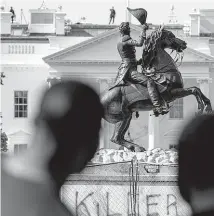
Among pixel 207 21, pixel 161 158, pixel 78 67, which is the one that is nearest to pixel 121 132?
pixel 161 158

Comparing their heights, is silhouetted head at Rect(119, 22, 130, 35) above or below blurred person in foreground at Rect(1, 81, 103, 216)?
above

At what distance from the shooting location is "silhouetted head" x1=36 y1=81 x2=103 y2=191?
35.1 feet

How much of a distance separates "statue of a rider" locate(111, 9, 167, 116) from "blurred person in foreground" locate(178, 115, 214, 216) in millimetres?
3747

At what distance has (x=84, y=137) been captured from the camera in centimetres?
1102

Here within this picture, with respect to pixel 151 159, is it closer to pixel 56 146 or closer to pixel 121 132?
pixel 121 132

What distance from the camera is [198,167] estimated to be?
10.6 meters

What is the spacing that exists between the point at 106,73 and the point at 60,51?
2621mm

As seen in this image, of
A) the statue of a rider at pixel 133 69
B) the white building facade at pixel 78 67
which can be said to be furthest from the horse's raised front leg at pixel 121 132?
the white building facade at pixel 78 67

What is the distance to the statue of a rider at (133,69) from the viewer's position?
14680mm

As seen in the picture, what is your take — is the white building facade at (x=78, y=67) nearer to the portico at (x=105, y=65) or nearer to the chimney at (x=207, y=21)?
the portico at (x=105, y=65)

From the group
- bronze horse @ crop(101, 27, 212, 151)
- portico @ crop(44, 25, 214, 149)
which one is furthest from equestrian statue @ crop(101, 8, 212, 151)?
portico @ crop(44, 25, 214, 149)

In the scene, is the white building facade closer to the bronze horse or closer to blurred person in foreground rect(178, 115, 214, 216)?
the bronze horse

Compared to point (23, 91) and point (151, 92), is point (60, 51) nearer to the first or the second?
point (23, 91)

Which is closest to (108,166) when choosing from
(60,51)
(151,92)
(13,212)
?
(151,92)
